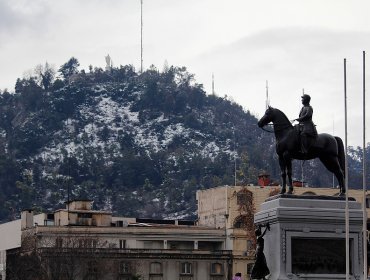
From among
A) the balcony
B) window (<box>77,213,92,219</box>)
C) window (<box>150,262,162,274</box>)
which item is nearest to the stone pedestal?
the balcony

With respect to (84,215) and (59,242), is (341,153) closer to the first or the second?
(59,242)

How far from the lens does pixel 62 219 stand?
148 metres

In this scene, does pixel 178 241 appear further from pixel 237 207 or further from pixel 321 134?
pixel 321 134

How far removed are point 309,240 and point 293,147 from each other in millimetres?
3583

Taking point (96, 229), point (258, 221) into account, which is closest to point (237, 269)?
point (96, 229)

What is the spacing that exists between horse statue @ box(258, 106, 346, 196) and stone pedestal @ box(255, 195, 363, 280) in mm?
1537

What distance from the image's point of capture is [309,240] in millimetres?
49531

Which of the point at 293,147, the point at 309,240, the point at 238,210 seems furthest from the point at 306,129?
the point at 238,210

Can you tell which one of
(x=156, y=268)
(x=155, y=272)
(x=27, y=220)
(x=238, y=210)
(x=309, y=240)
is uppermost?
(x=238, y=210)

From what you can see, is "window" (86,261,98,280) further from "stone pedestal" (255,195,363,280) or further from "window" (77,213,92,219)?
"stone pedestal" (255,195,363,280)

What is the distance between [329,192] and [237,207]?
10.5 m

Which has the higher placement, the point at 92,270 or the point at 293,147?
the point at 293,147

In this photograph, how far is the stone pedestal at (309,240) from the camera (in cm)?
4919

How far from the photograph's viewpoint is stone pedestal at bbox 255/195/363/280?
161 feet
